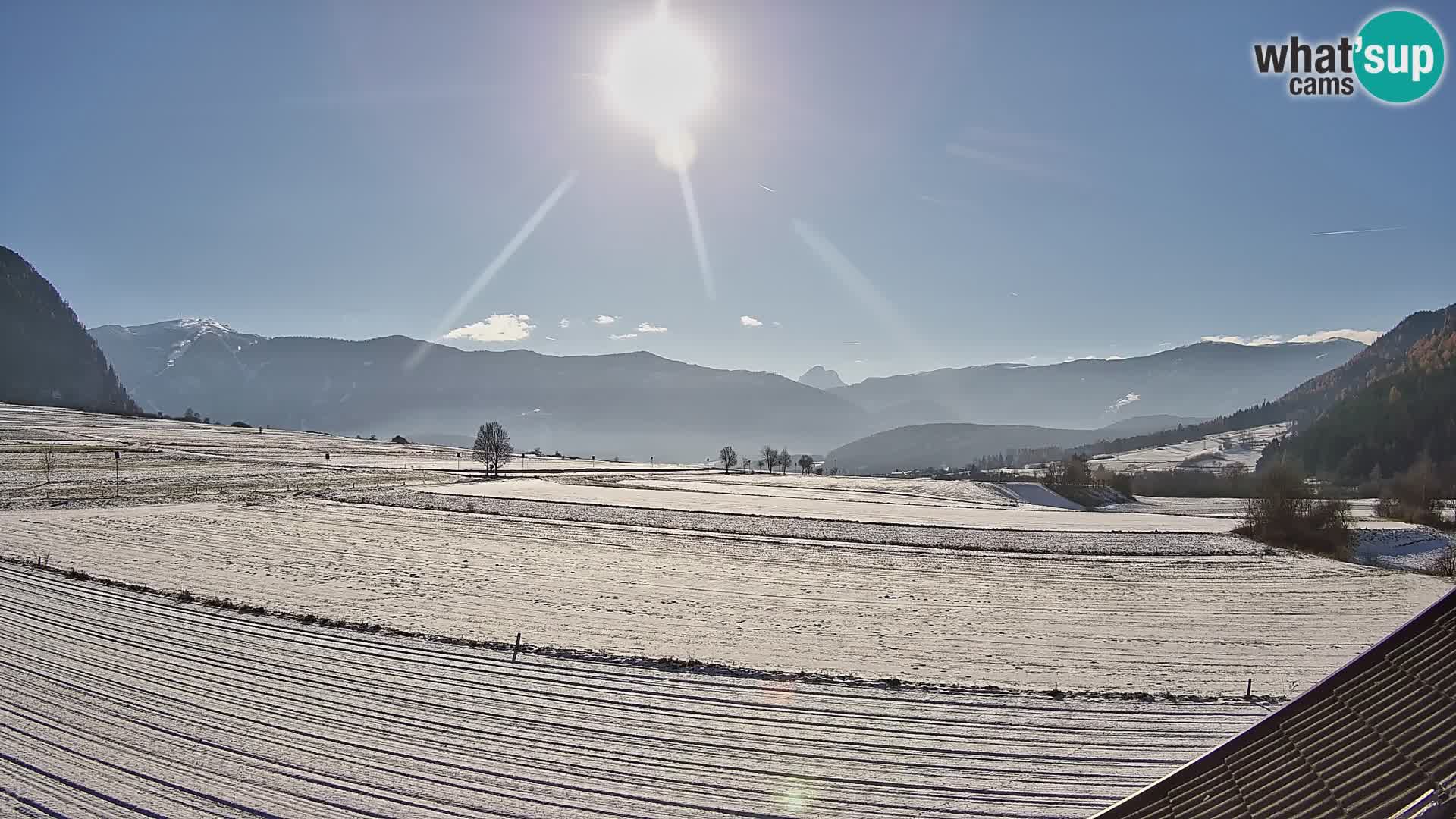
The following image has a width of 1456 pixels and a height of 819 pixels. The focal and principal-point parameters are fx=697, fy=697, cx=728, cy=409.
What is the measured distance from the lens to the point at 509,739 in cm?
1263

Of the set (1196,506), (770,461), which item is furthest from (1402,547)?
(770,461)

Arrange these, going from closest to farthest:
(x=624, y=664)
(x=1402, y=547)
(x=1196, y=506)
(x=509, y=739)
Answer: (x=509, y=739)
(x=624, y=664)
(x=1402, y=547)
(x=1196, y=506)

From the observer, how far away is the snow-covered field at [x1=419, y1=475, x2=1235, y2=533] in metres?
55.1

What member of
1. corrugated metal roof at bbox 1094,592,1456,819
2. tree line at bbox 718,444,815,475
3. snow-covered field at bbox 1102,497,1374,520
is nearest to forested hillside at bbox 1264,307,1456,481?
snow-covered field at bbox 1102,497,1374,520

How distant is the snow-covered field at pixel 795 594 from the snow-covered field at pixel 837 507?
1405 centimetres

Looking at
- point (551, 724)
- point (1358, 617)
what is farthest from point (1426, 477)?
point (551, 724)

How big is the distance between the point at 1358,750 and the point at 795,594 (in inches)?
905

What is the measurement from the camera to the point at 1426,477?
280 feet

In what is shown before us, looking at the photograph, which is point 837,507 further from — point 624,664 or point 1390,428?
point 1390,428

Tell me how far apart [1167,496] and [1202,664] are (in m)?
118

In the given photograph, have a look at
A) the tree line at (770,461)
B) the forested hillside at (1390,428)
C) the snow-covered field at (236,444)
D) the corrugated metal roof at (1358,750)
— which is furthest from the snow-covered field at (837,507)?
the forested hillside at (1390,428)

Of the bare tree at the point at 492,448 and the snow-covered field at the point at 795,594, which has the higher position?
the bare tree at the point at 492,448

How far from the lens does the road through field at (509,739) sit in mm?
10625

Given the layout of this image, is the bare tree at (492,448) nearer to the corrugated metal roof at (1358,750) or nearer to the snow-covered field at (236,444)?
the snow-covered field at (236,444)
